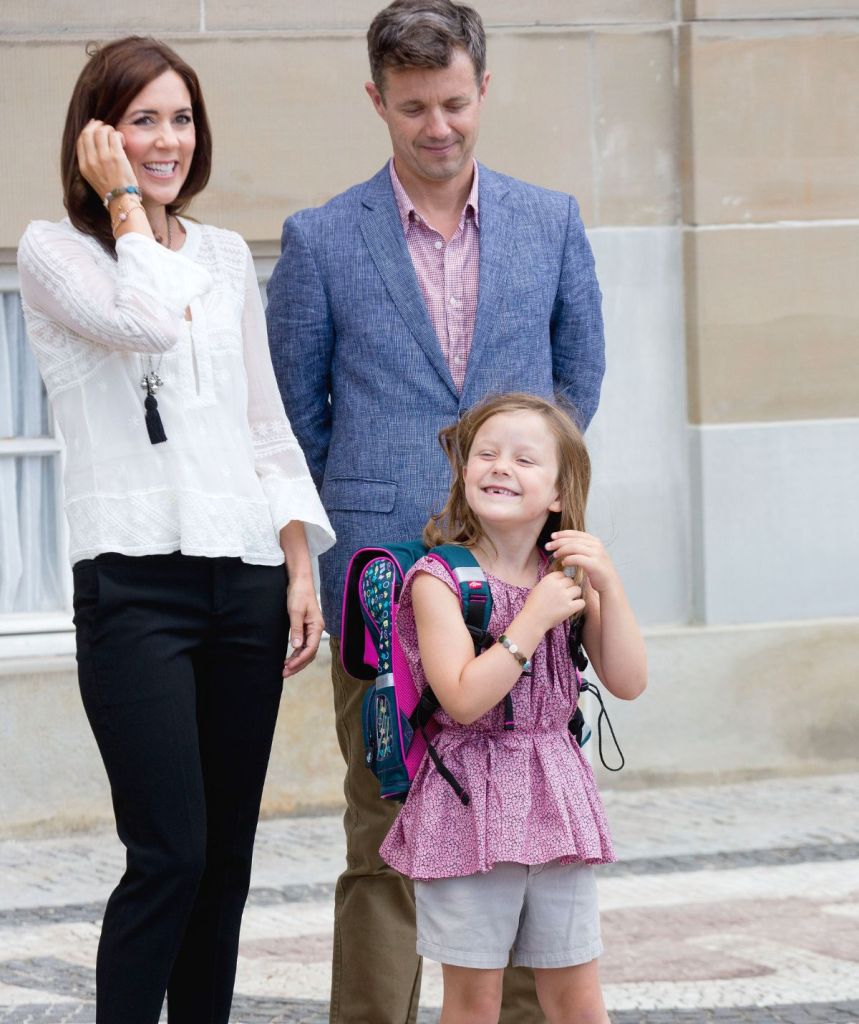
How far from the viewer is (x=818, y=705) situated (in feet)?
20.8

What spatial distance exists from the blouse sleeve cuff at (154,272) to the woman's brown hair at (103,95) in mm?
162

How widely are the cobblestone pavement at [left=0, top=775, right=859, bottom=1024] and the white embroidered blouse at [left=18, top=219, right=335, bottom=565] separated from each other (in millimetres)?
1540

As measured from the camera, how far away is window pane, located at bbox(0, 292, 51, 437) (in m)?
6.15

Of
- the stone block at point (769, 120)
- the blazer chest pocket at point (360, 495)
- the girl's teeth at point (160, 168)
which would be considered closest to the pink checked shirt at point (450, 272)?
the blazer chest pocket at point (360, 495)

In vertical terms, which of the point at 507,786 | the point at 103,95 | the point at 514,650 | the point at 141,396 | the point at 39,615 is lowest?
the point at 507,786

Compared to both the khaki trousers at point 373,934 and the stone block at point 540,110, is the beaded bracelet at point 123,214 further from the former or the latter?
the stone block at point 540,110

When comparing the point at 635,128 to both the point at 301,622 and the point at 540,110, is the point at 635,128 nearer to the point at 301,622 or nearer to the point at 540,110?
A: the point at 540,110

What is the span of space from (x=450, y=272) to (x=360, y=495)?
1.67 feet

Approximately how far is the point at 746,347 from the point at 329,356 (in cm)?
312

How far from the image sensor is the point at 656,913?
475 cm

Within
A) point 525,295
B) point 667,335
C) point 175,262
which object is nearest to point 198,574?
point 175,262

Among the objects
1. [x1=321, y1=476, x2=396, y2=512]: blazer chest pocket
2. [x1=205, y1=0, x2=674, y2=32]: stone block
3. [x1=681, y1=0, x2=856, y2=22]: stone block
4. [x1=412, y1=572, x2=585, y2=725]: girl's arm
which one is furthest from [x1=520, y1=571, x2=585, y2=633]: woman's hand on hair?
[x1=681, y1=0, x2=856, y2=22]: stone block

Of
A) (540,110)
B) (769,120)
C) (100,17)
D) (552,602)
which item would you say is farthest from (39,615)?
(552,602)

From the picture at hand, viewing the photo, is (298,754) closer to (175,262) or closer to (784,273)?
(784,273)
